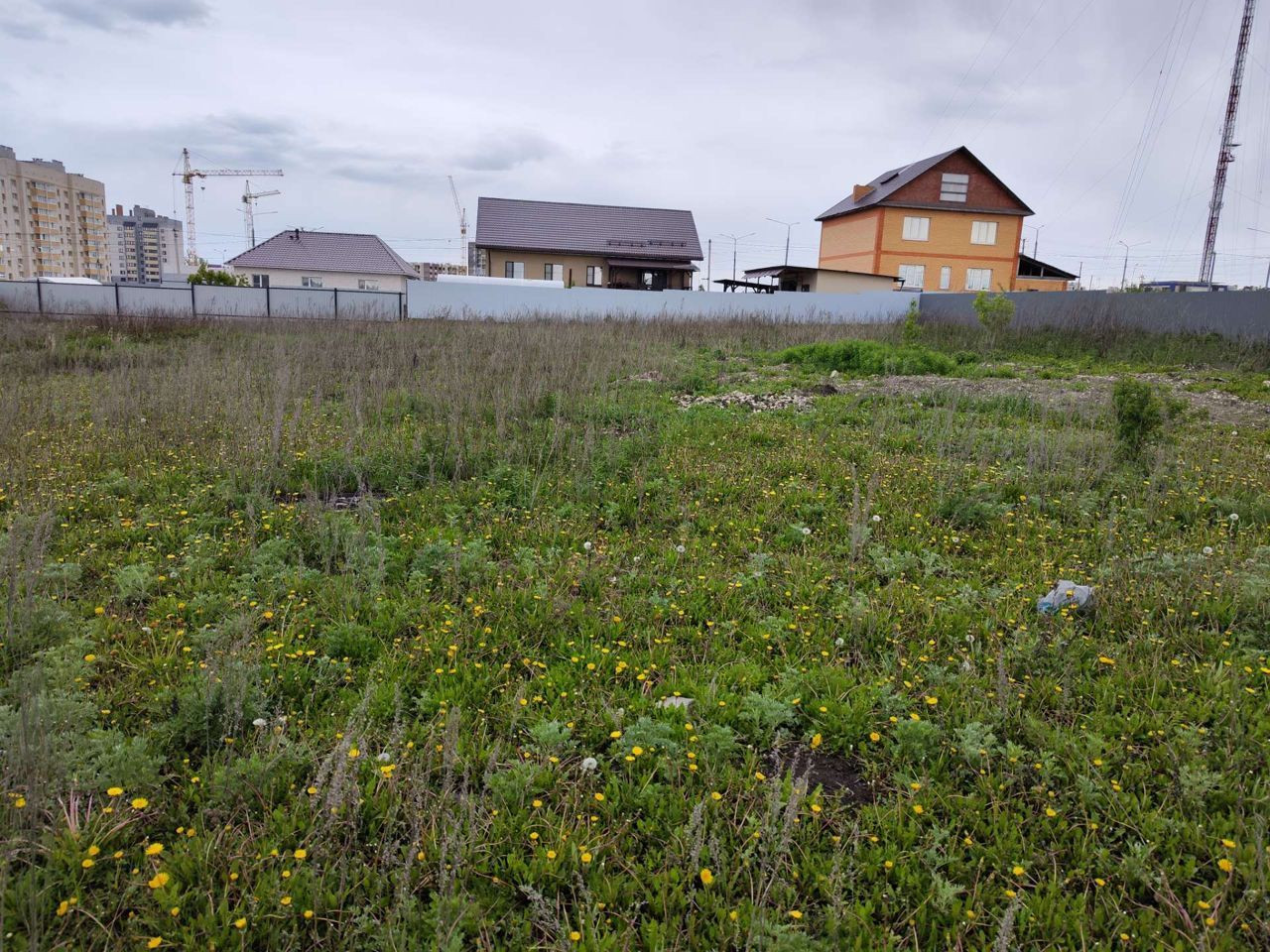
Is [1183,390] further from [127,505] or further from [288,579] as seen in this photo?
[127,505]

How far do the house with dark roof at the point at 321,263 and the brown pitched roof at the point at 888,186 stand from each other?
26.5 metres

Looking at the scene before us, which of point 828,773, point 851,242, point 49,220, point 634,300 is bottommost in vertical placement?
point 828,773

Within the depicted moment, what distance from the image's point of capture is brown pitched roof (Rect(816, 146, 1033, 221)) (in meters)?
38.8

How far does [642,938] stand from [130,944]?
1209 millimetres

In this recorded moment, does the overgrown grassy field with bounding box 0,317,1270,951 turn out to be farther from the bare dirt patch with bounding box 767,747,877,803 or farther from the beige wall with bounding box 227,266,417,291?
the beige wall with bounding box 227,266,417,291

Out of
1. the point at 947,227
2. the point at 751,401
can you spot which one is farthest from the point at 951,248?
the point at 751,401

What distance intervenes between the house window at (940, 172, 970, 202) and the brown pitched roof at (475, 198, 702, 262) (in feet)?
44.7

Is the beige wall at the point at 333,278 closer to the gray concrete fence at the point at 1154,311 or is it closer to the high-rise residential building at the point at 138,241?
the gray concrete fence at the point at 1154,311

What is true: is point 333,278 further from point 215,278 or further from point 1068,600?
point 1068,600

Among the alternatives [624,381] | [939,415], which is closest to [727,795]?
[939,415]

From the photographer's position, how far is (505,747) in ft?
8.04

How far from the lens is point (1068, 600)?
3438 millimetres

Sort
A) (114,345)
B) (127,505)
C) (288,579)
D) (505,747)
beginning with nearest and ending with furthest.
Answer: (505,747) → (288,579) → (127,505) → (114,345)

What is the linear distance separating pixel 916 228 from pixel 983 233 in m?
3.94
